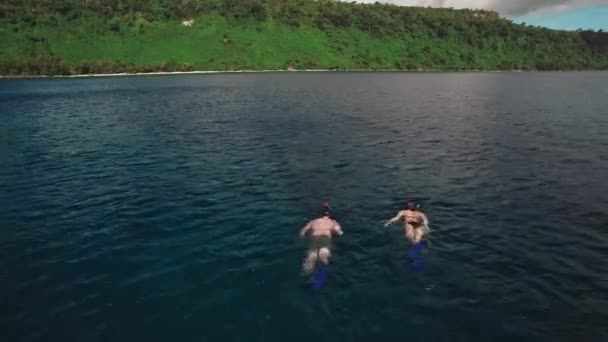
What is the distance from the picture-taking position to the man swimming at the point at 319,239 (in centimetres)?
2122

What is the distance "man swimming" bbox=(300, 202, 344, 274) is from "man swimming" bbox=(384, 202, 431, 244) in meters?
3.43

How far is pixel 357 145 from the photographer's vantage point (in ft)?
160

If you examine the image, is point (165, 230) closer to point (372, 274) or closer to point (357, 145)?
point (372, 274)

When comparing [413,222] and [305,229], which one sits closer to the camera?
[305,229]

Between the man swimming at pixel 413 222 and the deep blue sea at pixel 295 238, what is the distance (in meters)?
0.55

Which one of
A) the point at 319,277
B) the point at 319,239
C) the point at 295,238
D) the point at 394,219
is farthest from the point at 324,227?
the point at 394,219

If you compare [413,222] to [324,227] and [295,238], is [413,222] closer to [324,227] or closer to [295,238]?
[324,227]

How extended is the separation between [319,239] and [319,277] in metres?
3.62

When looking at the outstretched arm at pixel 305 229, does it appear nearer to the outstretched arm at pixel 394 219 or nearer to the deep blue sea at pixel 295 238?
the deep blue sea at pixel 295 238

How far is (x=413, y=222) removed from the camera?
80.5ft

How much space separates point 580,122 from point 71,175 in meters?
63.5

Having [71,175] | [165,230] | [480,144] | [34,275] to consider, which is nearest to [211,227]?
[165,230]

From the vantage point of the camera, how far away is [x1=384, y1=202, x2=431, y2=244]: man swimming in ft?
77.2

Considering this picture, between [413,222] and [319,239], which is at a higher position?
[413,222]
